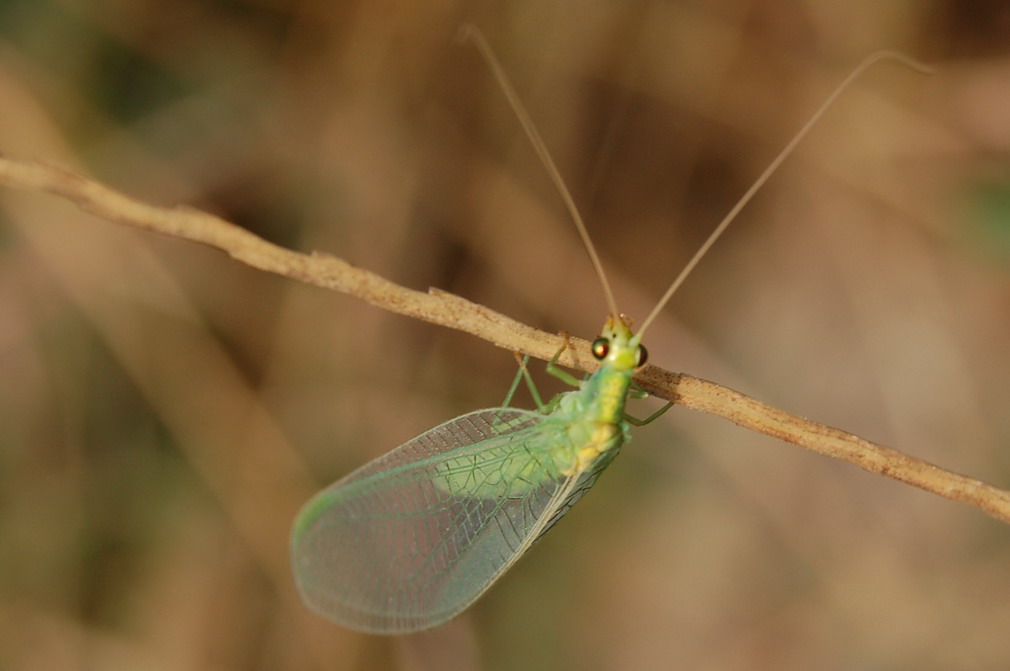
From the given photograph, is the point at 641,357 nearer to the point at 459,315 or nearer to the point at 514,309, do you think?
the point at 459,315

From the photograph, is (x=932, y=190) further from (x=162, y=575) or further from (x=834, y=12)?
(x=162, y=575)

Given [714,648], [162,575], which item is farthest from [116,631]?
[714,648]

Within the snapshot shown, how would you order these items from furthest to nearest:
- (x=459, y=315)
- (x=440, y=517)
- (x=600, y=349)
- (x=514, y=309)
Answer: (x=514, y=309) < (x=440, y=517) < (x=600, y=349) < (x=459, y=315)

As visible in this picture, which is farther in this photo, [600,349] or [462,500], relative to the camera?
[462,500]

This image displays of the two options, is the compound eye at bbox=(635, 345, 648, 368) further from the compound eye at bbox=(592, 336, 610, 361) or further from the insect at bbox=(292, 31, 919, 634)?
the compound eye at bbox=(592, 336, 610, 361)

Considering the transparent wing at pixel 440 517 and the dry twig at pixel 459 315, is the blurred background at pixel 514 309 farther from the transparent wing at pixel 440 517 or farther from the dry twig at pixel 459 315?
the dry twig at pixel 459 315

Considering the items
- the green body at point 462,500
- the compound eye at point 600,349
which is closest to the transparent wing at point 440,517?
the green body at point 462,500

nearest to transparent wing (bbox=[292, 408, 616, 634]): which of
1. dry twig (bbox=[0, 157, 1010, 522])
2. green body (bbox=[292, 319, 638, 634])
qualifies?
green body (bbox=[292, 319, 638, 634])

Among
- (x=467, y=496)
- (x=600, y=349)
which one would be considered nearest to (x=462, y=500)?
(x=467, y=496)
